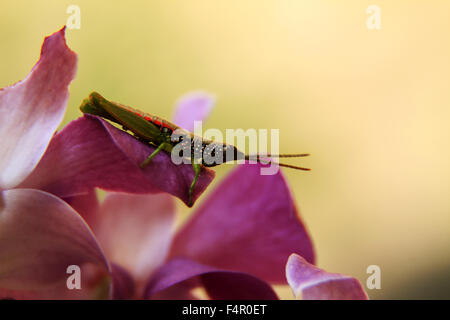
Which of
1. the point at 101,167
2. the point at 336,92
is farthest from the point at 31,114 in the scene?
the point at 336,92

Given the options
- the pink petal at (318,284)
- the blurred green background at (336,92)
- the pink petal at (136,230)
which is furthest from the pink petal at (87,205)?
the blurred green background at (336,92)

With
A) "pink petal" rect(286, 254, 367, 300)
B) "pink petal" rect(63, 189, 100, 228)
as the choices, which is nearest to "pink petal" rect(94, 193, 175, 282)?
"pink petal" rect(63, 189, 100, 228)

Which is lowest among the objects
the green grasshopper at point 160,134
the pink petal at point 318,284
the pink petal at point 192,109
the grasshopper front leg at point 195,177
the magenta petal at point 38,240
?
the pink petal at point 318,284

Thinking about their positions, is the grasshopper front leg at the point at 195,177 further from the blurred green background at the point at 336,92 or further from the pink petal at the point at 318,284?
the blurred green background at the point at 336,92

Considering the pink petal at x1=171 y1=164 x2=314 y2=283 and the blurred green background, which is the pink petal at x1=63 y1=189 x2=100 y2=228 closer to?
the pink petal at x1=171 y1=164 x2=314 y2=283

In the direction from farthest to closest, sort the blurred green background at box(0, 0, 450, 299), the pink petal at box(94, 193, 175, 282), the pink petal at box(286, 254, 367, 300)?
the blurred green background at box(0, 0, 450, 299), the pink petal at box(94, 193, 175, 282), the pink petal at box(286, 254, 367, 300)

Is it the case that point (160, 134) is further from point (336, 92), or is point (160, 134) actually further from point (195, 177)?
point (336, 92)
